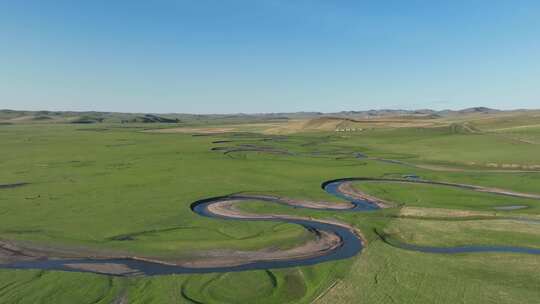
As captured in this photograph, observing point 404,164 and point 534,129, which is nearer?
point 404,164

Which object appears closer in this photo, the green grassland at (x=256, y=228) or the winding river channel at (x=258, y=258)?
the green grassland at (x=256, y=228)

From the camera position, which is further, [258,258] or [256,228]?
[256,228]

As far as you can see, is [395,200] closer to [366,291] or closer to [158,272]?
[366,291]

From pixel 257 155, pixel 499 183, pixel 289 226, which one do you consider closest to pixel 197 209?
pixel 289 226

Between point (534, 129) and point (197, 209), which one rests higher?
point (534, 129)

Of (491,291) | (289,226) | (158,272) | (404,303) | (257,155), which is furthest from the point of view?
(257,155)

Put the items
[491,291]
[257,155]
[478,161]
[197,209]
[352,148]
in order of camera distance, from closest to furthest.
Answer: [491,291] → [197,209] → [478,161] → [257,155] → [352,148]

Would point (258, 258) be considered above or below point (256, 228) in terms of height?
below
